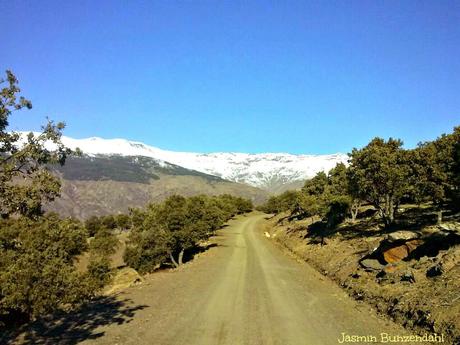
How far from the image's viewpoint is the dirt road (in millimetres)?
16969

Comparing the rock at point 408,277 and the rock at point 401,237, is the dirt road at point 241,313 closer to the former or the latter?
the rock at point 408,277

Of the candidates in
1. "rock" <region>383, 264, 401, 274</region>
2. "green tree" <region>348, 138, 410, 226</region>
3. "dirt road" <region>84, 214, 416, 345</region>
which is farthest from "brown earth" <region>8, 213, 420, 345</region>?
"green tree" <region>348, 138, 410, 226</region>

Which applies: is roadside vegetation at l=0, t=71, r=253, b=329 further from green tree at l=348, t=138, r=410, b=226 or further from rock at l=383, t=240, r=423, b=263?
green tree at l=348, t=138, r=410, b=226

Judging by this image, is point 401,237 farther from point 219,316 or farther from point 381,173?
point 219,316

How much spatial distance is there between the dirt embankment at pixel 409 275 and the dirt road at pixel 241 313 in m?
1.07

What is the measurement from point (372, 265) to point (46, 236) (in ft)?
105

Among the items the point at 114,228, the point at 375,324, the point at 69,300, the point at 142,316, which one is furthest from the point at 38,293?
the point at 114,228

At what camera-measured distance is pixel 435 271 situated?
22.0m

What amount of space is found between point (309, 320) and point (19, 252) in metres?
30.2

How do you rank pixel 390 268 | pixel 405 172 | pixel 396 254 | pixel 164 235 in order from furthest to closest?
pixel 164 235, pixel 405 172, pixel 396 254, pixel 390 268

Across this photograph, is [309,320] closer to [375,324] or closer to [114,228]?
[375,324]

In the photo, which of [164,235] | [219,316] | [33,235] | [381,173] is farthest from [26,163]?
[164,235]

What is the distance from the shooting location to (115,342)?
15.7 metres

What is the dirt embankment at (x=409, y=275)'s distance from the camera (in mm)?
18125
